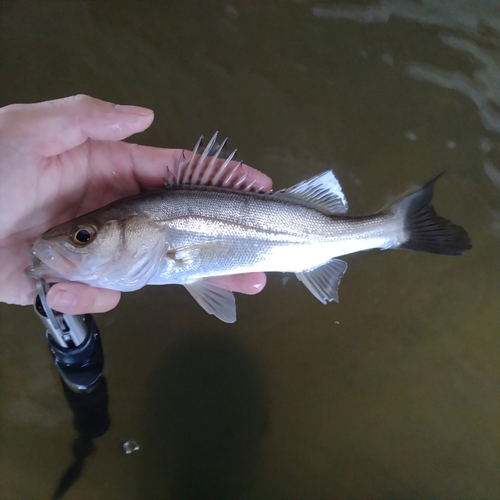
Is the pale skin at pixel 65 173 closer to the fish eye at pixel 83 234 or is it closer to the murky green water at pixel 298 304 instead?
the fish eye at pixel 83 234

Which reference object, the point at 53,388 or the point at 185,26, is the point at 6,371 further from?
the point at 185,26

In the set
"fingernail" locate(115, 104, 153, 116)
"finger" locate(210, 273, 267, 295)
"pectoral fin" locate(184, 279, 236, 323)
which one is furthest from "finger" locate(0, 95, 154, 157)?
"finger" locate(210, 273, 267, 295)

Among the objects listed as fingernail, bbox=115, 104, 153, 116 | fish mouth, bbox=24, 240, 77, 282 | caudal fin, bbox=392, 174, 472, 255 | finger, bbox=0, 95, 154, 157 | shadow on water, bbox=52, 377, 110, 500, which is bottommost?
shadow on water, bbox=52, 377, 110, 500

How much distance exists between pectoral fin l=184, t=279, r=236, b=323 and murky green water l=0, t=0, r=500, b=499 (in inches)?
25.6

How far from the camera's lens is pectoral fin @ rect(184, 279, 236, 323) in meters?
1.28

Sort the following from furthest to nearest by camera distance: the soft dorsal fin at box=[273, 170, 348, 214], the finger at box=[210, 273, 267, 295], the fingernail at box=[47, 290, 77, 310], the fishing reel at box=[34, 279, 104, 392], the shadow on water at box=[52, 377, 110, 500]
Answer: the shadow on water at box=[52, 377, 110, 500] < the finger at box=[210, 273, 267, 295] < the soft dorsal fin at box=[273, 170, 348, 214] < the fishing reel at box=[34, 279, 104, 392] < the fingernail at box=[47, 290, 77, 310]

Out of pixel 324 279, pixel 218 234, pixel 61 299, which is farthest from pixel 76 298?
pixel 324 279

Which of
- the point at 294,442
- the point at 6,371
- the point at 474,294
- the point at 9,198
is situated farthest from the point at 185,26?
the point at 294,442

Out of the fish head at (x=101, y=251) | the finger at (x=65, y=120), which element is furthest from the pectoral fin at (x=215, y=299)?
the finger at (x=65, y=120)

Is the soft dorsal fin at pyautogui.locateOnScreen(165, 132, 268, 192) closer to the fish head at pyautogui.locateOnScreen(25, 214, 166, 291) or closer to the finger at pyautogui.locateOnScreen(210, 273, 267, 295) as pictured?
the fish head at pyautogui.locateOnScreen(25, 214, 166, 291)

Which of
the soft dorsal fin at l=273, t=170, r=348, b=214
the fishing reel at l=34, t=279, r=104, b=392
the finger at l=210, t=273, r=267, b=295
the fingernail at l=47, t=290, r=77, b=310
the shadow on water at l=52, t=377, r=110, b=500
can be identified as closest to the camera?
the fingernail at l=47, t=290, r=77, b=310

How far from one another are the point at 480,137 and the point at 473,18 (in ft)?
2.32

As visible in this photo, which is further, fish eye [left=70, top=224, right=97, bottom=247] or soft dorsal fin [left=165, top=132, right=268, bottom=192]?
soft dorsal fin [left=165, top=132, right=268, bottom=192]

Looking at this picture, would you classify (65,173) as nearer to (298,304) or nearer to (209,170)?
(209,170)
